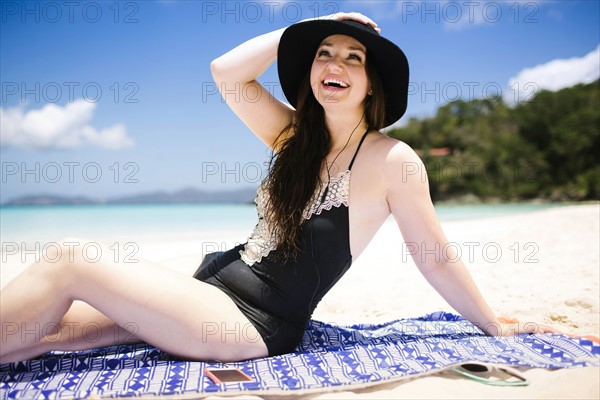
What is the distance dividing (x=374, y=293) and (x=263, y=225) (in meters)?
2.71

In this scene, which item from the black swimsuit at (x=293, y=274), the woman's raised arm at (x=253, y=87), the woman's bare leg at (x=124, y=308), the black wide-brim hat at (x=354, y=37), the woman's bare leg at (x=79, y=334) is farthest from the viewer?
the woman's raised arm at (x=253, y=87)

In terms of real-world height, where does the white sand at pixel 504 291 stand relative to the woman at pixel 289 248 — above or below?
below

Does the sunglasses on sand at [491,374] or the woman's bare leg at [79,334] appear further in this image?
the woman's bare leg at [79,334]

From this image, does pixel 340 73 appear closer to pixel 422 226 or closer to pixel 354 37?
pixel 354 37

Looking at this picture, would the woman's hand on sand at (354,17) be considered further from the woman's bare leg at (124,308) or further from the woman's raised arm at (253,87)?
the woman's bare leg at (124,308)

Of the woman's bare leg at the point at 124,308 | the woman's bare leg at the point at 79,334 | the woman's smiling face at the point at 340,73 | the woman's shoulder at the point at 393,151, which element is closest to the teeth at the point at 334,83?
the woman's smiling face at the point at 340,73

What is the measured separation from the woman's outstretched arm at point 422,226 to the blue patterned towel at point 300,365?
0.30 metres

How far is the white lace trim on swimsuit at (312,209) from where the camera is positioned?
8.11 ft

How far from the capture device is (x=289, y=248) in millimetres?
2400

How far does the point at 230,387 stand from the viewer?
2.01m

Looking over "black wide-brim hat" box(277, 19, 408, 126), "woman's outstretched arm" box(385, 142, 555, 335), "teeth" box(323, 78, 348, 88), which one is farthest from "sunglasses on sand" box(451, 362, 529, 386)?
"teeth" box(323, 78, 348, 88)

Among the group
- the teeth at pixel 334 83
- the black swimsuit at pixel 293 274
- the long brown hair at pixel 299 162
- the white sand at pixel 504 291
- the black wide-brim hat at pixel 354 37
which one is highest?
the black wide-brim hat at pixel 354 37

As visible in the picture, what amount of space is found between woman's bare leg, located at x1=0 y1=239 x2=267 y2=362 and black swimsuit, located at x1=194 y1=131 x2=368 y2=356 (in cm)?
9

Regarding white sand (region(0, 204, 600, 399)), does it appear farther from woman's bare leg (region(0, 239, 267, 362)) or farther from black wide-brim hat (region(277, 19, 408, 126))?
black wide-brim hat (region(277, 19, 408, 126))
